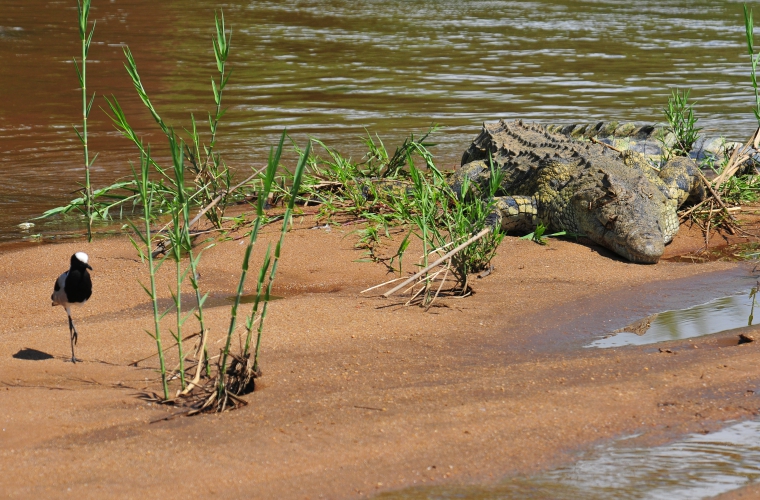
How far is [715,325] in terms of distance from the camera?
438cm

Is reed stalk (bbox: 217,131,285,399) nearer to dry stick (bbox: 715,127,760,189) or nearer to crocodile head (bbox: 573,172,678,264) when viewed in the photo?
crocodile head (bbox: 573,172,678,264)

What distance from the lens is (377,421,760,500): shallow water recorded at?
106 inches

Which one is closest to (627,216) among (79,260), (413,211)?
(413,211)

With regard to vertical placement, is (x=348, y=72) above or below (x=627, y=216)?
above

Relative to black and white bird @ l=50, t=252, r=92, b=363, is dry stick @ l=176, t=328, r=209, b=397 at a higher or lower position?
lower

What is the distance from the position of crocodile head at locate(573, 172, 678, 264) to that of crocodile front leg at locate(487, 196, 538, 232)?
1.25 ft

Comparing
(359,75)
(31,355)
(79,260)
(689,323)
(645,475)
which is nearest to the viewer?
(645,475)

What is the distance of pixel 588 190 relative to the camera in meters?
6.24

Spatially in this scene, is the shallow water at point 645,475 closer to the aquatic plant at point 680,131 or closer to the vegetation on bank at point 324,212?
the vegetation on bank at point 324,212

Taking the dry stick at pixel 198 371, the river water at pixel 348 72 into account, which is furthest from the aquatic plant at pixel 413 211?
the river water at pixel 348 72

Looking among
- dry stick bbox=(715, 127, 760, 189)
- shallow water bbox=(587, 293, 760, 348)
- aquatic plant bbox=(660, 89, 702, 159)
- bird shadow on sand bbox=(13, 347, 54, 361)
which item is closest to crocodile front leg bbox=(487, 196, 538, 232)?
dry stick bbox=(715, 127, 760, 189)

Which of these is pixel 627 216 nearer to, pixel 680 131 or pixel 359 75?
pixel 680 131

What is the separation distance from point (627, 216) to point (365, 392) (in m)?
3.06

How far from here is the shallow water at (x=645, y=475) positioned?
2.69 metres
